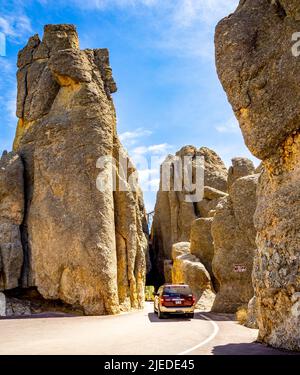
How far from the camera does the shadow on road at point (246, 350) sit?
978cm

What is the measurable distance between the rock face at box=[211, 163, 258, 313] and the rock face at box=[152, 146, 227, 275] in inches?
1028

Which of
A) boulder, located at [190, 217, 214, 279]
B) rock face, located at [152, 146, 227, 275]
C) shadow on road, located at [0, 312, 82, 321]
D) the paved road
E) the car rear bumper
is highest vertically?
rock face, located at [152, 146, 227, 275]

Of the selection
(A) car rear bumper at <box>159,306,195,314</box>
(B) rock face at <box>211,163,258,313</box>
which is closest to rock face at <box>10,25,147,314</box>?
(A) car rear bumper at <box>159,306,195,314</box>

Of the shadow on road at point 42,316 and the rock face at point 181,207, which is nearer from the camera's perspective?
the shadow on road at point 42,316

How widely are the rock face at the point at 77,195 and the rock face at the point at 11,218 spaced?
0.61 meters

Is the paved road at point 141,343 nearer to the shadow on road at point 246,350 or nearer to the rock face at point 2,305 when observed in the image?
the shadow on road at point 246,350

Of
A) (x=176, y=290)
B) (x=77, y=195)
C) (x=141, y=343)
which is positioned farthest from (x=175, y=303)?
(x=141, y=343)

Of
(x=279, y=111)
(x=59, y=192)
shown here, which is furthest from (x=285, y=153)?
(x=59, y=192)

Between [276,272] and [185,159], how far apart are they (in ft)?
159

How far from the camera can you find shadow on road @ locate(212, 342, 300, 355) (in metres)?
9.78

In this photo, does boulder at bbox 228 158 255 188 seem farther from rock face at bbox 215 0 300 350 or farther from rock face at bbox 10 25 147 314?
rock face at bbox 215 0 300 350

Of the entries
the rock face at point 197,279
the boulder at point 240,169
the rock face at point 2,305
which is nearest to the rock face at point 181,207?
the boulder at point 240,169
